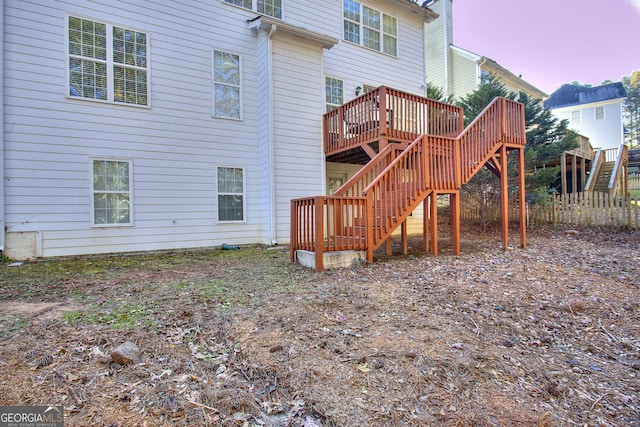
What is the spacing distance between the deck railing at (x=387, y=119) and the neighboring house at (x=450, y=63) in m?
9.13

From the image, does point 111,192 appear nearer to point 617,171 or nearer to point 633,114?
point 617,171

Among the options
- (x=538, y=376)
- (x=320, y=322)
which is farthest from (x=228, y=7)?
(x=538, y=376)

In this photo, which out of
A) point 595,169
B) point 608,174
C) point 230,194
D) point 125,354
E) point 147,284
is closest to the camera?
point 125,354

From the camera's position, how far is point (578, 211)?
10969mm

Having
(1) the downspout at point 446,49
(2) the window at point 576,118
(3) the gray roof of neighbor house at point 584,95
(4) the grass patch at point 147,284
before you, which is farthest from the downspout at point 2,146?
(2) the window at point 576,118

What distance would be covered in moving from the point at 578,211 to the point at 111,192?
44.9ft

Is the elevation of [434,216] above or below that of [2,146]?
below

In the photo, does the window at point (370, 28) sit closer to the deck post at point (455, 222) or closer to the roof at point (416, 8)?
the roof at point (416, 8)

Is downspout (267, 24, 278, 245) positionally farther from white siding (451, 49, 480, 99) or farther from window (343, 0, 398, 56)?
white siding (451, 49, 480, 99)

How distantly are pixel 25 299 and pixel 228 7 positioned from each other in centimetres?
843

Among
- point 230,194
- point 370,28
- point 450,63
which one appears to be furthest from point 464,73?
point 230,194

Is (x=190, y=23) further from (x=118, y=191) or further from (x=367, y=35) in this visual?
(x=367, y=35)

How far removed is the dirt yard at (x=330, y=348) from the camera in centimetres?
207

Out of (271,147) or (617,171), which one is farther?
(617,171)
